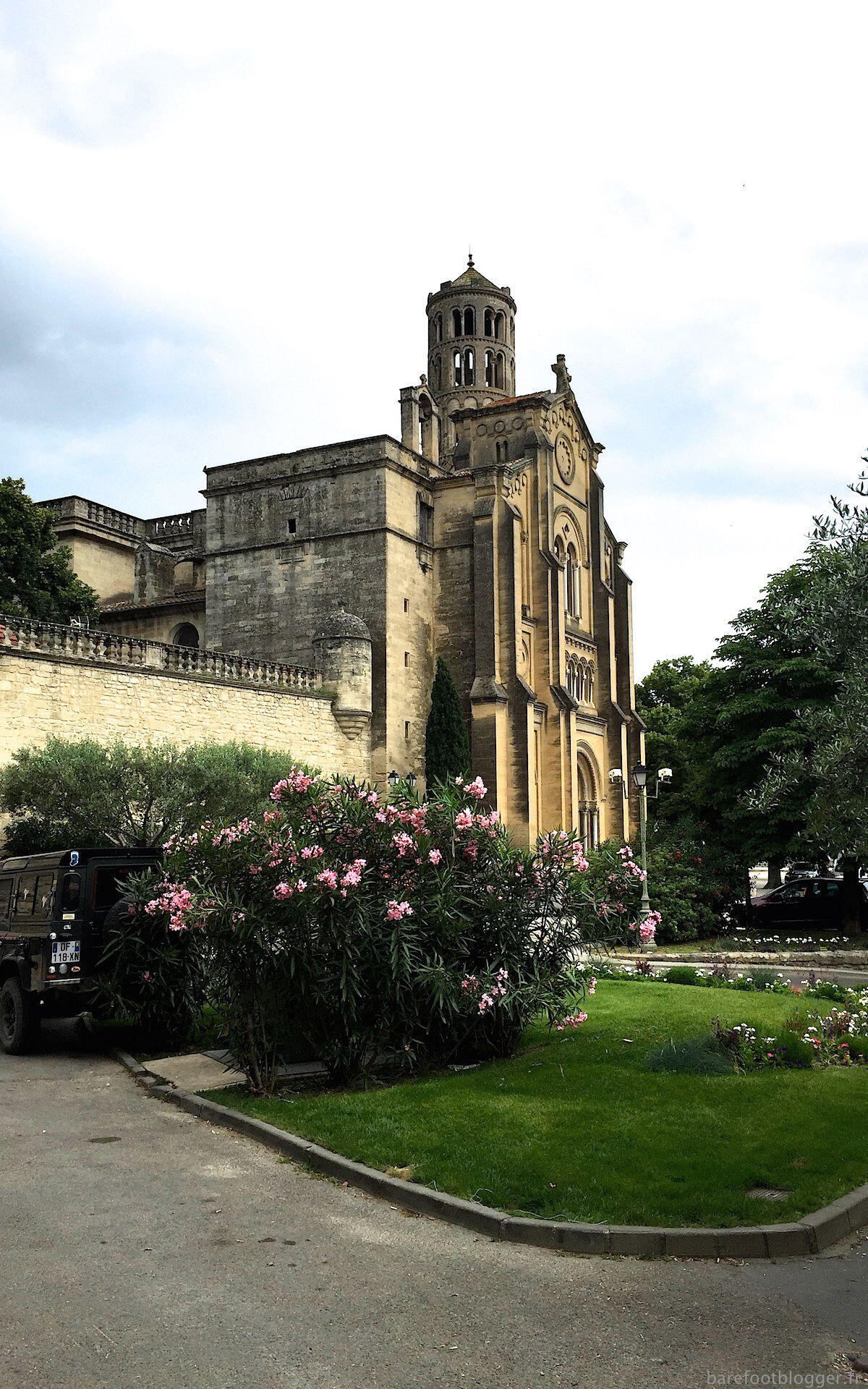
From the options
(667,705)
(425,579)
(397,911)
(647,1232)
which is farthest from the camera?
(667,705)

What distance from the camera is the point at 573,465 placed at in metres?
48.5

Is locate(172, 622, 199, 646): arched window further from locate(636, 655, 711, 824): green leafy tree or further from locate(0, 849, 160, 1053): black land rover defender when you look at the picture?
locate(0, 849, 160, 1053): black land rover defender

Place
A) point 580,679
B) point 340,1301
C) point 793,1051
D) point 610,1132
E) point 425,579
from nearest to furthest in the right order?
1. point 340,1301
2. point 610,1132
3. point 793,1051
4. point 425,579
5. point 580,679

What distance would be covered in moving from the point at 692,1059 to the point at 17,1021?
8202mm

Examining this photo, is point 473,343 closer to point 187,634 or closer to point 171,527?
point 171,527

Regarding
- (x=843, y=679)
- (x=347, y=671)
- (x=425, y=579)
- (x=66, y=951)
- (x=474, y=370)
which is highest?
(x=474, y=370)

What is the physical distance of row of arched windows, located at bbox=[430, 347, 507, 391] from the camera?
54.8 m

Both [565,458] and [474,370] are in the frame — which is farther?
[474,370]

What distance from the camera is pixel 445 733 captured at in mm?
39031

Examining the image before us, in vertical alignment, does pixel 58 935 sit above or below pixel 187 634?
below

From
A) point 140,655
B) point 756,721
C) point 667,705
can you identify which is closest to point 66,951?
point 140,655

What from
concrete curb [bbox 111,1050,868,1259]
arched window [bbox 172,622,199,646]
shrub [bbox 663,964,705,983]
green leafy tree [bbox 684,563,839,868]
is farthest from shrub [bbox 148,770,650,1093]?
arched window [bbox 172,622,199,646]

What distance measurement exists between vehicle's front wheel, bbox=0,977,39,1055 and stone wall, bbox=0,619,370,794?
11.5 m

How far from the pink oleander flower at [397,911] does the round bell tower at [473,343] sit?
4622 cm
